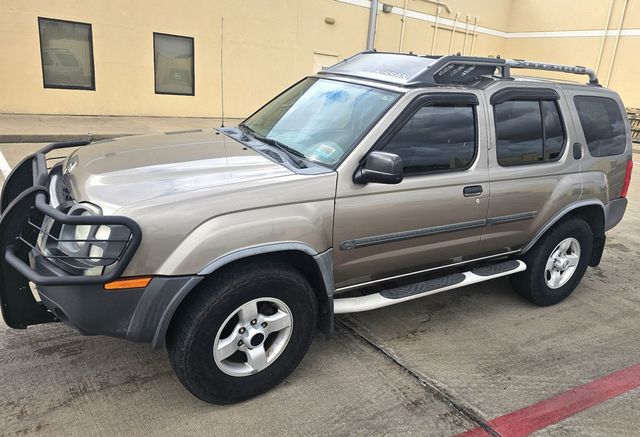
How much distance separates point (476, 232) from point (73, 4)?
1196cm

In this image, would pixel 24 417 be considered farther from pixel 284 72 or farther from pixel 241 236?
pixel 284 72

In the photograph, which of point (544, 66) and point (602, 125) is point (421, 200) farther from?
point (602, 125)

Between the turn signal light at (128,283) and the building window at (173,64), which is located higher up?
the building window at (173,64)

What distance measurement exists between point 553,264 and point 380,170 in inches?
91.8

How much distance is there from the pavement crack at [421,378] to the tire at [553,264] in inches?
60.4

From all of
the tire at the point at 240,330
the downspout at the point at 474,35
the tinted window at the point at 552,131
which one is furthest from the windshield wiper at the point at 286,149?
the downspout at the point at 474,35

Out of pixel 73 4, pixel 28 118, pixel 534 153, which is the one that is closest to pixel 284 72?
pixel 73 4

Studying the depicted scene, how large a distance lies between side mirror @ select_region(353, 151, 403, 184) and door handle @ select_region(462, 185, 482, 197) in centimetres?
75

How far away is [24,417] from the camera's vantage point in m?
2.70

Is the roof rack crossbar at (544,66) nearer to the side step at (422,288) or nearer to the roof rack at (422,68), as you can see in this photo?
the roof rack at (422,68)

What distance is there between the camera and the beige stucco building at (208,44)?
39.5ft

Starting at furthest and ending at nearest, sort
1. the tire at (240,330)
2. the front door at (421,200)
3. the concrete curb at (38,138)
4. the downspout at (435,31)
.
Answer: the downspout at (435,31), the concrete curb at (38,138), the front door at (421,200), the tire at (240,330)

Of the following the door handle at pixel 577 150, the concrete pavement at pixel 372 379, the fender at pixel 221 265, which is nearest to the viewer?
the fender at pixel 221 265

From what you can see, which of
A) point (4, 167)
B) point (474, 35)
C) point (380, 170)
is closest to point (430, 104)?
point (380, 170)
